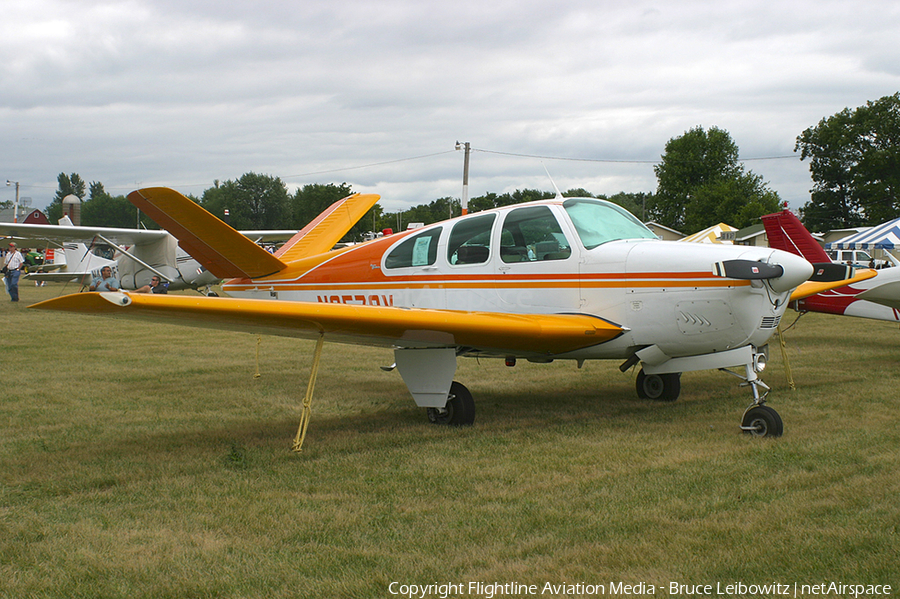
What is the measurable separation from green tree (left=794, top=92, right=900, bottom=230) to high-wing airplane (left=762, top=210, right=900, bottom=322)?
53.9 metres

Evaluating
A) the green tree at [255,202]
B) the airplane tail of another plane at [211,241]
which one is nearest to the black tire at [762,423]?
the airplane tail of another plane at [211,241]

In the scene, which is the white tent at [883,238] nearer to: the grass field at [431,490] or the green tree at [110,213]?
the grass field at [431,490]

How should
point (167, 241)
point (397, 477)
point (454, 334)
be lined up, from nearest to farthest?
point (397, 477)
point (454, 334)
point (167, 241)

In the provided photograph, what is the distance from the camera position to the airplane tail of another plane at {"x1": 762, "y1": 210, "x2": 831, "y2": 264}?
36.4ft

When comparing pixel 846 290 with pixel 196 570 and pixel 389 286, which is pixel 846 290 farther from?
pixel 196 570

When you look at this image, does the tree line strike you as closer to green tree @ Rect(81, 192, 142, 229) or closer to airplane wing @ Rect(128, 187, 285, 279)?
green tree @ Rect(81, 192, 142, 229)

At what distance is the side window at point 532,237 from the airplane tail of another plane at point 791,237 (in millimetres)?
6581

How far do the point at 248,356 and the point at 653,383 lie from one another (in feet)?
21.1

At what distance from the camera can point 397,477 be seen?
4.50 m

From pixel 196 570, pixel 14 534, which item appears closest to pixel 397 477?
pixel 196 570

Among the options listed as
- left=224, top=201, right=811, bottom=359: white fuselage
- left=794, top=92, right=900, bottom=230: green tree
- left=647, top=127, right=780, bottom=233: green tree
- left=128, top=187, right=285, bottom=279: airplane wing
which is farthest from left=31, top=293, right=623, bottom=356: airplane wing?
left=647, top=127, right=780, bottom=233: green tree

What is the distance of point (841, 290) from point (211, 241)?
31.2ft

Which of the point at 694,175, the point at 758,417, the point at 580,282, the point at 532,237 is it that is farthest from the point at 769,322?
the point at 694,175

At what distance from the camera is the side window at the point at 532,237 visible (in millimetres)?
6012
